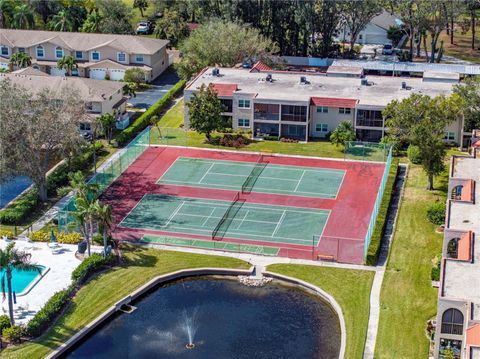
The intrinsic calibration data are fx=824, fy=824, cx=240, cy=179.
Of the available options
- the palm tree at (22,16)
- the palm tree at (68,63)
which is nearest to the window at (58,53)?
the palm tree at (68,63)

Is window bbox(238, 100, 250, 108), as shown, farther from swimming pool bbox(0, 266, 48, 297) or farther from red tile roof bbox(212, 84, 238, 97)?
swimming pool bbox(0, 266, 48, 297)

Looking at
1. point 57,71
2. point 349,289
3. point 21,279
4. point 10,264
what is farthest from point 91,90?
point 349,289

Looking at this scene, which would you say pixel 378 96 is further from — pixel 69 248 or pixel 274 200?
pixel 69 248

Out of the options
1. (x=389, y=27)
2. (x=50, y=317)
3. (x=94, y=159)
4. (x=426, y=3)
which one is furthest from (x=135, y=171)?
(x=389, y=27)

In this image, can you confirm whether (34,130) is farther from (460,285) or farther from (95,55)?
(95,55)

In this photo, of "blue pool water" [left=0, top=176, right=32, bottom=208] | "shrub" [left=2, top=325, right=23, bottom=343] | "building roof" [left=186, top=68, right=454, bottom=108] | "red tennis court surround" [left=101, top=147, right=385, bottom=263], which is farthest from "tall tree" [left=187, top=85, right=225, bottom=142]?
"shrub" [left=2, top=325, right=23, bottom=343]

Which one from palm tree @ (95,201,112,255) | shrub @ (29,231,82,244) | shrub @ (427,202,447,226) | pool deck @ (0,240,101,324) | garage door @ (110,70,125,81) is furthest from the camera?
garage door @ (110,70,125,81)

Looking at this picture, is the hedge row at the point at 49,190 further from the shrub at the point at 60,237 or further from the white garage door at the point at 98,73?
the white garage door at the point at 98,73
